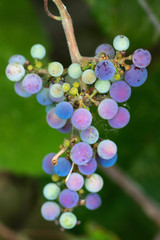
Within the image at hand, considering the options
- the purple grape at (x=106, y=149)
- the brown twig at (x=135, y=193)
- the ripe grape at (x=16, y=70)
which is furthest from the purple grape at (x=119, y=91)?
the brown twig at (x=135, y=193)

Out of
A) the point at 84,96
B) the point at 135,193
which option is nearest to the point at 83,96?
the point at 84,96

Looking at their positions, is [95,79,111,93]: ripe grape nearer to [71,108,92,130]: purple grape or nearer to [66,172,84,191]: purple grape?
[71,108,92,130]: purple grape

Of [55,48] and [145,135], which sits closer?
[145,135]

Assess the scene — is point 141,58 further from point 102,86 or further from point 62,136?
point 62,136

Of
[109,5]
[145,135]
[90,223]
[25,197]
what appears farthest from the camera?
[25,197]

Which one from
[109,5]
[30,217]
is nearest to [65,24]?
[109,5]

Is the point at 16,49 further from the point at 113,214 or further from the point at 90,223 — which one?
the point at 113,214
